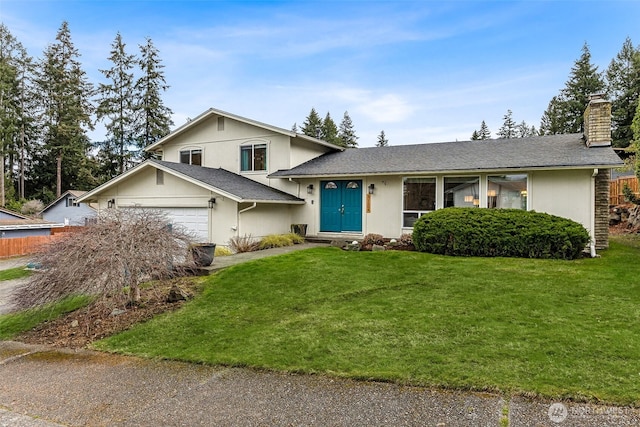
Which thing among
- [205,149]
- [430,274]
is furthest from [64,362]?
[205,149]

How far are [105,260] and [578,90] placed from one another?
139 ft

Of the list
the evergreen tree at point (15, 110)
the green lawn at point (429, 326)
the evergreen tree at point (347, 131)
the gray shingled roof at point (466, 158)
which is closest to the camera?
the green lawn at point (429, 326)

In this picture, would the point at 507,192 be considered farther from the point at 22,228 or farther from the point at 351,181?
the point at 22,228

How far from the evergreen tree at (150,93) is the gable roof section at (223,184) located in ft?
71.0

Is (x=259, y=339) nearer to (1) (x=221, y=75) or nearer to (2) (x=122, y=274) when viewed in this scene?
(2) (x=122, y=274)

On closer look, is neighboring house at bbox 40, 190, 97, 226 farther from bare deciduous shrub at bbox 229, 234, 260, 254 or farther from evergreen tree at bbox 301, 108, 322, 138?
evergreen tree at bbox 301, 108, 322, 138

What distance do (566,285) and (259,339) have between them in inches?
227

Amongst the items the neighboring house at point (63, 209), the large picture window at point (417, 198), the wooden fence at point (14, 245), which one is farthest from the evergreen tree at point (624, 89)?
the neighboring house at point (63, 209)

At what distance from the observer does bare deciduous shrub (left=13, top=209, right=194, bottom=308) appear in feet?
19.3

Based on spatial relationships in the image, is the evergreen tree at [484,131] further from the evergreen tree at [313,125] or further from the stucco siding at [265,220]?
the stucco siding at [265,220]

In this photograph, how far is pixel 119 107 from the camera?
35406mm

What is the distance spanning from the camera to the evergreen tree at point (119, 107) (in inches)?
1383

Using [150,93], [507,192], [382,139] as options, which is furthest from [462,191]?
[382,139]
